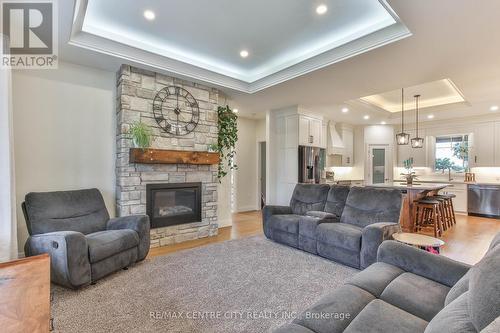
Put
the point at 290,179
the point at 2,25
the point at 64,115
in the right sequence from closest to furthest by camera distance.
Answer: the point at 2,25
the point at 64,115
the point at 290,179

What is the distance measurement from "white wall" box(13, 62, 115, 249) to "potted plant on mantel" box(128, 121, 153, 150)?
0.52m

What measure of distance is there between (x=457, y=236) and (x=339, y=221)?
8.89 feet

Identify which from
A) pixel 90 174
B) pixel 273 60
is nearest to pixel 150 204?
pixel 90 174

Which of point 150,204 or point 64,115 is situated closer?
point 64,115

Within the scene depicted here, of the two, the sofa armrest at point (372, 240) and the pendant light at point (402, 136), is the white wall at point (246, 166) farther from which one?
the sofa armrest at point (372, 240)

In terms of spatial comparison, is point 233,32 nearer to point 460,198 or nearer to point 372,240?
point 372,240

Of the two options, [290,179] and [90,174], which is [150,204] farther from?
[290,179]

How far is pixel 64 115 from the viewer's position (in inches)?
141

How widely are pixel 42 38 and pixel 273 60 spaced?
316cm

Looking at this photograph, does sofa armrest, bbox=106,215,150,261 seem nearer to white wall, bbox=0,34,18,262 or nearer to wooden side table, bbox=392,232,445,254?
white wall, bbox=0,34,18,262

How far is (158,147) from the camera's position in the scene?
3.99 meters

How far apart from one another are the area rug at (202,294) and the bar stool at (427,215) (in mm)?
2773

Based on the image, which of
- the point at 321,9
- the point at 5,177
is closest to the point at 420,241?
the point at 321,9

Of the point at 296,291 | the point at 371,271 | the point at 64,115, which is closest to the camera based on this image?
the point at 371,271
